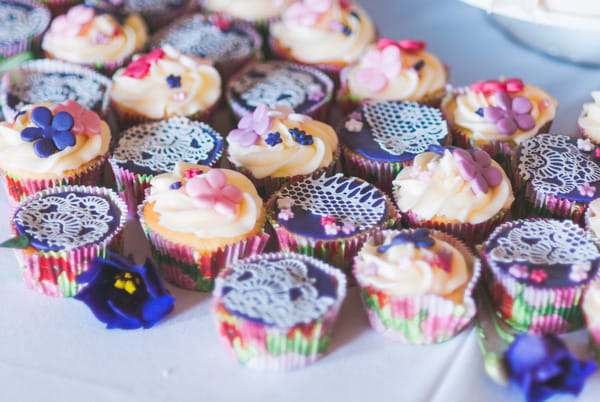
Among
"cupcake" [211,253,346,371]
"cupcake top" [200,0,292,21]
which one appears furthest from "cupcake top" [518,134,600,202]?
"cupcake top" [200,0,292,21]

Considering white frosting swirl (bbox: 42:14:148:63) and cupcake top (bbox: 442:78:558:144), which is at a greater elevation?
cupcake top (bbox: 442:78:558:144)

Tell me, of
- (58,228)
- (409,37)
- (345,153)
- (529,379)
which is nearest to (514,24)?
(409,37)

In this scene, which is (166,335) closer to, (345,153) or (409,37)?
(345,153)

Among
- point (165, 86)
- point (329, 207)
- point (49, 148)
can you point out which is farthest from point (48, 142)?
point (329, 207)

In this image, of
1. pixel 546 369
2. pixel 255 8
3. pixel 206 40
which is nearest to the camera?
pixel 546 369

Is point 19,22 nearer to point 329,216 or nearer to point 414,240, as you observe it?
point 329,216

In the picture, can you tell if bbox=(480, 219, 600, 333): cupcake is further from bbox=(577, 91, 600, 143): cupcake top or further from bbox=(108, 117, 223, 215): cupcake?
bbox=(108, 117, 223, 215): cupcake
